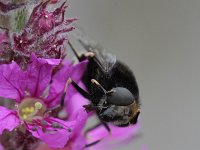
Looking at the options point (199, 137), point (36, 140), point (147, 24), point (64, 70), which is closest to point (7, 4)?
point (64, 70)

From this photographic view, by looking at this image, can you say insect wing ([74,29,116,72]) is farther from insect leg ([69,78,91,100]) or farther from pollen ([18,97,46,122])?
pollen ([18,97,46,122])

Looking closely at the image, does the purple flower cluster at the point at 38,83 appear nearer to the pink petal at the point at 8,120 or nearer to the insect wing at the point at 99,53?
the pink petal at the point at 8,120

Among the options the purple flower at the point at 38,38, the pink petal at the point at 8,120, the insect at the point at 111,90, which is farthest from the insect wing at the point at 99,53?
the pink petal at the point at 8,120

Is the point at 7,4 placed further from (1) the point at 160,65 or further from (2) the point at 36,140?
(1) the point at 160,65

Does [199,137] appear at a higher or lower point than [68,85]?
lower

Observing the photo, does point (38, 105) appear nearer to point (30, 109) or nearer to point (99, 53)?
point (30, 109)

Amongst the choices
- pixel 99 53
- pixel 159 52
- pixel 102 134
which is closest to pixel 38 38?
pixel 99 53

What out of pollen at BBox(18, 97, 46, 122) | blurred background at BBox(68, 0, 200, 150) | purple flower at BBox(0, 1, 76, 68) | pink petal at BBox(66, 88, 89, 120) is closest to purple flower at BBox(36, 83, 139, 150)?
pink petal at BBox(66, 88, 89, 120)
